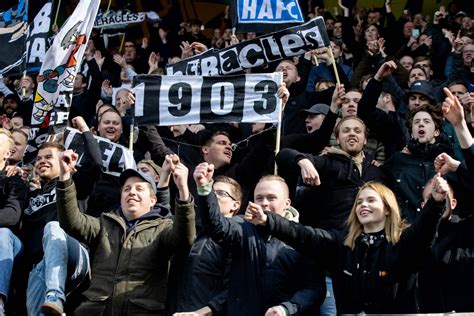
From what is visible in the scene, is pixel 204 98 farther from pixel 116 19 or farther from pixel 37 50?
pixel 116 19

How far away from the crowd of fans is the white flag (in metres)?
0.47

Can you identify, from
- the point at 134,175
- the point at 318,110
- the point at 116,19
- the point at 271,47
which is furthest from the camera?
the point at 116,19

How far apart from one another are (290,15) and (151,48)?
19.5 feet

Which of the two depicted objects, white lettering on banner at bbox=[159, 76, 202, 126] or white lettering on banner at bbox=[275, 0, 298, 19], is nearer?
white lettering on banner at bbox=[159, 76, 202, 126]

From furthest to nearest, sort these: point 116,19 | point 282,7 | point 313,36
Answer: point 116,19, point 282,7, point 313,36

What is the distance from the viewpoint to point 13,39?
11.0 meters

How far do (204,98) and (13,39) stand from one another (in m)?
2.82

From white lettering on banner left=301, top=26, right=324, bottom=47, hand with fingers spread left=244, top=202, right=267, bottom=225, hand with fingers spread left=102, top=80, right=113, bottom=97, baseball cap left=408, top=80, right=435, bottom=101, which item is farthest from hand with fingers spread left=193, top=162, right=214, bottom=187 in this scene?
hand with fingers spread left=102, top=80, right=113, bottom=97

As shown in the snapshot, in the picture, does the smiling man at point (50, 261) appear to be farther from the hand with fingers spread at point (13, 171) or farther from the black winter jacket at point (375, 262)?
the black winter jacket at point (375, 262)

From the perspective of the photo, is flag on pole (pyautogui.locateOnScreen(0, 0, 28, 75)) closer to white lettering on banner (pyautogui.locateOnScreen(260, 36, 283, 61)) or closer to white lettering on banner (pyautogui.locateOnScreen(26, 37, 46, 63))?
white lettering on banner (pyautogui.locateOnScreen(26, 37, 46, 63))

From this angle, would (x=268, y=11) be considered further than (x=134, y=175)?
Yes

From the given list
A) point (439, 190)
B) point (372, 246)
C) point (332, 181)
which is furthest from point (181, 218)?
point (439, 190)

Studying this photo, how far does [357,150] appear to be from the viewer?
27.6ft

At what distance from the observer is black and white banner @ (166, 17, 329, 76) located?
9.87m
